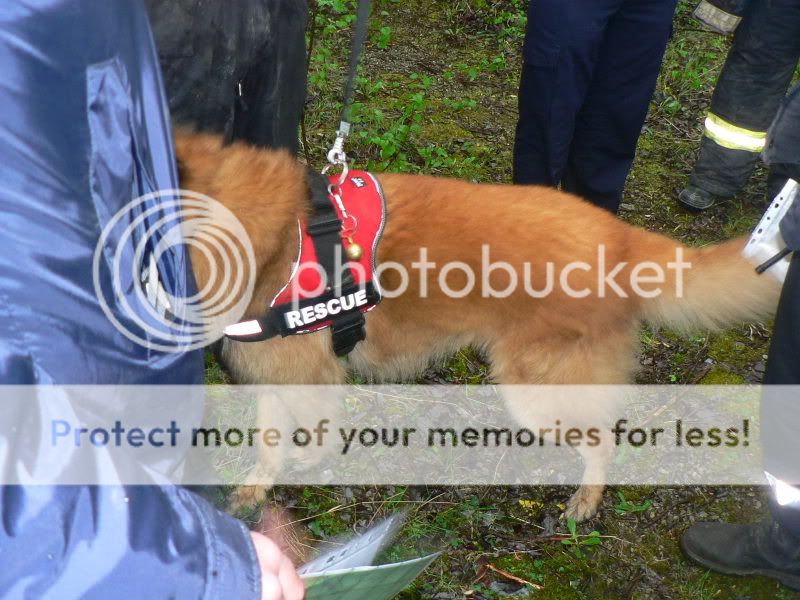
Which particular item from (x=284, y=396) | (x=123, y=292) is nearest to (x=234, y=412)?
(x=284, y=396)

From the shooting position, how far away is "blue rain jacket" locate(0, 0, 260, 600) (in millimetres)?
640

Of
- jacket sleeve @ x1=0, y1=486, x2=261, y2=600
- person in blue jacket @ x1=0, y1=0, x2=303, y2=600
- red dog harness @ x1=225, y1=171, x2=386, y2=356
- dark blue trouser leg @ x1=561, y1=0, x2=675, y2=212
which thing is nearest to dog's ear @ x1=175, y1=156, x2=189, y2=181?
red dog harness @ x1=225, y1=171, x2=386, y2=356

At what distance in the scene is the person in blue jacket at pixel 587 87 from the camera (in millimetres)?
2473

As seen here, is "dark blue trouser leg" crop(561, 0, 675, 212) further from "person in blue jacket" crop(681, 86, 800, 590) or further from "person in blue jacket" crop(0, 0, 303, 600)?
"person in blue jacket" crop(0, 0, 303, 600)

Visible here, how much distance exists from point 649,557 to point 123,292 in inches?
76.5

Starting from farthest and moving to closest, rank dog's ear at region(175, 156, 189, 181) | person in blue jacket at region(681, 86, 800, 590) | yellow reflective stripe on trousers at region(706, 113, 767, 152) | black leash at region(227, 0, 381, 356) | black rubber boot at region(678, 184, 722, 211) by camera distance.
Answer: black rubber boot at region(678, 184, 722, 211)
yellow reflective stripe on trousers at region(706, 113, 767, 152)
black leash at region(227, 0, 381, 356)
person in blue jacket at region(681, 86, 800, 590)
dog's ear at region(175, 156, 189, 181)

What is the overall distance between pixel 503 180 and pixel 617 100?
980 millimetres

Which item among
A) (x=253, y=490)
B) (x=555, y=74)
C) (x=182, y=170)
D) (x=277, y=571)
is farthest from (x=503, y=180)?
(x=277, y=571)

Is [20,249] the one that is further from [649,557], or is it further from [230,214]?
[649,557]

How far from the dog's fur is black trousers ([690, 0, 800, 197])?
1741 mm

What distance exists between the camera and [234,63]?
1.73 m

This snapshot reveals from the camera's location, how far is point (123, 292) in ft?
2.73

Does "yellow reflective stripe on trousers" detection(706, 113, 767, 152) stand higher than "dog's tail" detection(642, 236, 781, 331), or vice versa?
"yellow reflective stripe on trousers" detection(706, 113, 767, 152)

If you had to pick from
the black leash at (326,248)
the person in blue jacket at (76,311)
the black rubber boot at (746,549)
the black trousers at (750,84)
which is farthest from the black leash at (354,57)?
the black trousers at (750,84)
